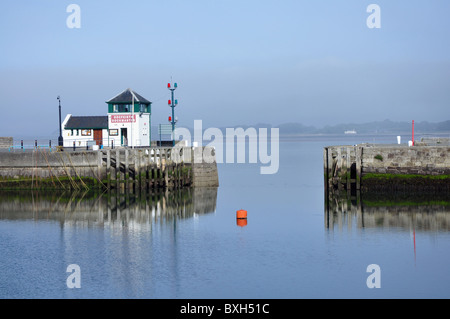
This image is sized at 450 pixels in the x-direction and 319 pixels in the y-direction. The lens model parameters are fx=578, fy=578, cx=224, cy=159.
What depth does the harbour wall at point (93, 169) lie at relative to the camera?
44.4 metres

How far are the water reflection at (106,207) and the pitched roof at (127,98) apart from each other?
9.25m

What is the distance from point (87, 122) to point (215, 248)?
98.2 feet

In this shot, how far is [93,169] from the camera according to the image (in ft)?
147

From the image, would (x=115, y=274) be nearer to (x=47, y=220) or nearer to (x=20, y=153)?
(x=47, y=220)

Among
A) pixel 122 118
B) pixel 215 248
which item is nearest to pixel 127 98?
pixel 122 118

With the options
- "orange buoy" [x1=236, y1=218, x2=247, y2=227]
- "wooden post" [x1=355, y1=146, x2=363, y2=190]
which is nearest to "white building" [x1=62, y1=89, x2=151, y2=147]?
"orange buoy" [x1=236, y1=218, x2=247, y2=227]

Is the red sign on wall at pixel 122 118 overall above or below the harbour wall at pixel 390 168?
above

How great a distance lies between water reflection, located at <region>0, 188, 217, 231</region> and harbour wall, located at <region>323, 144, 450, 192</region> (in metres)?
9.96

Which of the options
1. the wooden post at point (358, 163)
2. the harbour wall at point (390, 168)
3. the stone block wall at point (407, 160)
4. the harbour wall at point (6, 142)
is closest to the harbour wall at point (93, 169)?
the harbour wall at point (6, 142)

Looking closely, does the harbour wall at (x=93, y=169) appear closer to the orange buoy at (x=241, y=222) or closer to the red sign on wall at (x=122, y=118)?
the red sign on wall at (x=122, y=118)

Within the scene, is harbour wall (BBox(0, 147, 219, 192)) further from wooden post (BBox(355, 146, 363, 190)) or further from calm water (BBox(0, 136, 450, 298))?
wooden post (BBox(355, 146, 363, 190))

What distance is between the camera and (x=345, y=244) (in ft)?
91.8
